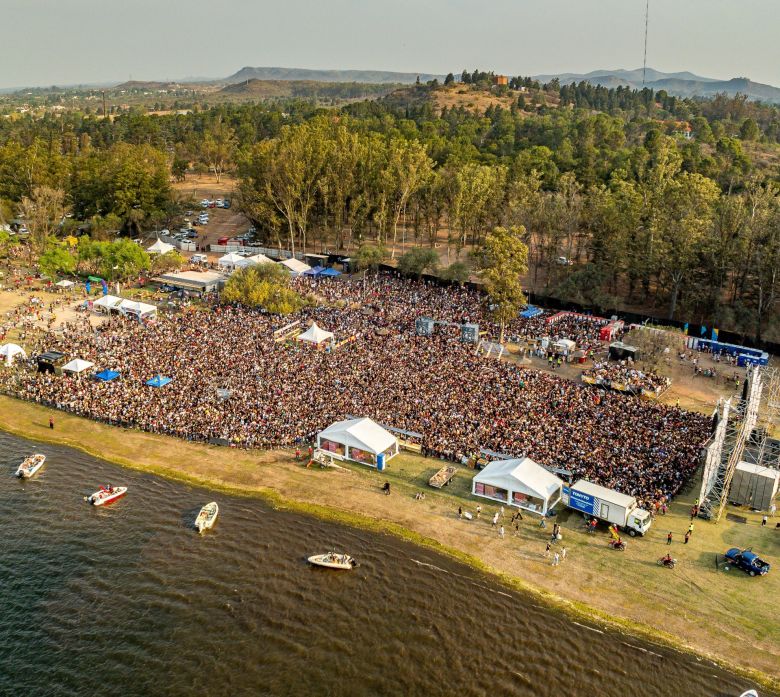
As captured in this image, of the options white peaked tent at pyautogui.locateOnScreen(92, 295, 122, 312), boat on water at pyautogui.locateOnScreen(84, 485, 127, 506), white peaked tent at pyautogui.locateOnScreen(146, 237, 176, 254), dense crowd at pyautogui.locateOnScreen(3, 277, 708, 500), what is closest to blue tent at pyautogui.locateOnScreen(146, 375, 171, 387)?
dense crowd at pyautogui.locateOnScreen(3, 277, 708, 500)

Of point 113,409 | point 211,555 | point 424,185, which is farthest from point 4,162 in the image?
point 211,555

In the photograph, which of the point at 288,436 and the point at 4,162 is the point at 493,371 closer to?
the point at 288,436

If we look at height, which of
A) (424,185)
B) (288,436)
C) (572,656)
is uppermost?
(424,185)

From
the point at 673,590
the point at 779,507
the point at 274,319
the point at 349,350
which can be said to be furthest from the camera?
the point at 274,319

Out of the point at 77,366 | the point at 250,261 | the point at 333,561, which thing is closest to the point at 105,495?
the point at 333,561

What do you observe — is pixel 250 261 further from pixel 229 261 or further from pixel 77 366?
pixel 77 366

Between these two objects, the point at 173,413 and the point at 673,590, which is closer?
the point at 673,590
